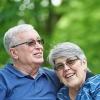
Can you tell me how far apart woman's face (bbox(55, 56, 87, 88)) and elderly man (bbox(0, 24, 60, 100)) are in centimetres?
26

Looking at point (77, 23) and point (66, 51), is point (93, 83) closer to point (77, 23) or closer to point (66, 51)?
point (66, 51)

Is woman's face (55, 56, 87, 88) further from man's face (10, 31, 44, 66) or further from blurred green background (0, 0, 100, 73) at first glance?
blurred green background (0, 0, 100, 73)

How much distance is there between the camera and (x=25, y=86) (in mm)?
5922

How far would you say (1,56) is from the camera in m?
7.96

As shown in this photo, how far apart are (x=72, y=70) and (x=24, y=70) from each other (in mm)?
566

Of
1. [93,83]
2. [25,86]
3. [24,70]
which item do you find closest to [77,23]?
[24,70]

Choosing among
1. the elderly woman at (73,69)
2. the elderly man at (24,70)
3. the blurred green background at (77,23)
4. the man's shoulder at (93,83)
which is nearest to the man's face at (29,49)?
the elderly man at (24,70)

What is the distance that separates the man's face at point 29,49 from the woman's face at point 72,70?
0.80ft

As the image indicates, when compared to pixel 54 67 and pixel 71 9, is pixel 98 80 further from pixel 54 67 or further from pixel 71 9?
pixel 71 9

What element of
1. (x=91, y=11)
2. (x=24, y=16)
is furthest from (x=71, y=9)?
(x=24, y=16)

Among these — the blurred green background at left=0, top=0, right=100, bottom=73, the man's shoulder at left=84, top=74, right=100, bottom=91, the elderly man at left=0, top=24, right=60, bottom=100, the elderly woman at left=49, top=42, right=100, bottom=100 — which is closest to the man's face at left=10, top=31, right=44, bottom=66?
the elderly man at left=0, top=24, right=60, bottom=100

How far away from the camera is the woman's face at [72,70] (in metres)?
5.83

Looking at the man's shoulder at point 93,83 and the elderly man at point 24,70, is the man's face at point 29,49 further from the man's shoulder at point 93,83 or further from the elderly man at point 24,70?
the man's shoulder at point 93,83

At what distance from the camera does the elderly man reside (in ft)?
19.3
